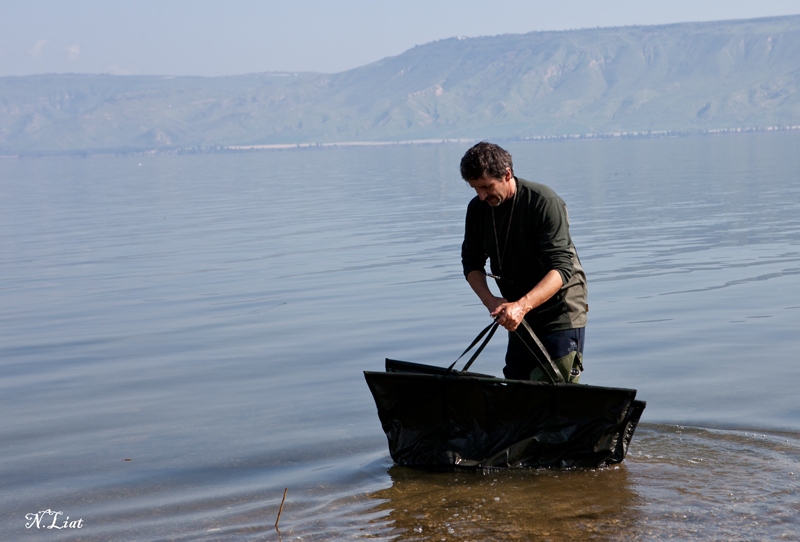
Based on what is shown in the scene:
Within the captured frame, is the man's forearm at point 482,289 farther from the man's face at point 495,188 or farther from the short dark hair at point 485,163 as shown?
the short dark hair at point 485,163

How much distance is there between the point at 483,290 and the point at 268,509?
2.08 m

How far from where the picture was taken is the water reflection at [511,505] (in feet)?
19.4

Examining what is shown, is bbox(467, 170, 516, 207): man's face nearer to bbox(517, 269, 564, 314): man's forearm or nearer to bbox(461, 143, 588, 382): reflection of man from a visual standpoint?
bbox(461, 143, 588, 382): reflection of man

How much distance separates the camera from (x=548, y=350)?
6.44 m

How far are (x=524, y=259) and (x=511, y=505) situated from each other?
155 centimetres

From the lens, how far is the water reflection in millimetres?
5922

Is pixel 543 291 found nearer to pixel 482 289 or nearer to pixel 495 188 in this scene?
pixel 482 289

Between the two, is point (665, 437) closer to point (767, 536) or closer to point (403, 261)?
point (767, 536)

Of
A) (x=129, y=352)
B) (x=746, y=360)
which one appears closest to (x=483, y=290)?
(x=746, y=360)

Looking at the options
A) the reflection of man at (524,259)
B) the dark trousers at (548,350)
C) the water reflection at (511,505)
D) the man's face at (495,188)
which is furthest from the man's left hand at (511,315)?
the water reflection at (511,505)

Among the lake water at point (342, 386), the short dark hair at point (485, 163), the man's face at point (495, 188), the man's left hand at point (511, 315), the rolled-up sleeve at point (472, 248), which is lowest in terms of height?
the lake water at point (342, 386)

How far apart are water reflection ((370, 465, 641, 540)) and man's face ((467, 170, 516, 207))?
1.88 m

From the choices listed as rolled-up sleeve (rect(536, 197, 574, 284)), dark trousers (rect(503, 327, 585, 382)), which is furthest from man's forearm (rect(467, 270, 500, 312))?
rolled-up sleeve (rect(536, 197, 574, 284))

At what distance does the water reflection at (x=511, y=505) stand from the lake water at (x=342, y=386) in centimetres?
2
